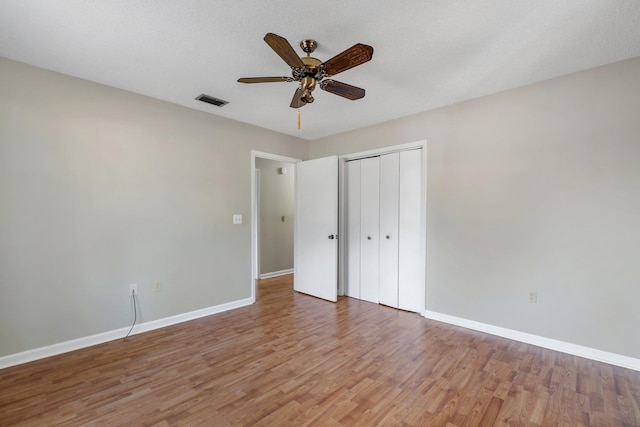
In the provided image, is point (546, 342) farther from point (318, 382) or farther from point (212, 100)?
point (212, 100)

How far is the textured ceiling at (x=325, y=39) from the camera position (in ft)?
5.54

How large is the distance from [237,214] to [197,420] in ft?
7.96

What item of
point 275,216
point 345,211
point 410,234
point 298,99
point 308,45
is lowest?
point 410,234

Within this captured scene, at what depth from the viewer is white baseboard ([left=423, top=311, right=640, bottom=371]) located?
2236 mm

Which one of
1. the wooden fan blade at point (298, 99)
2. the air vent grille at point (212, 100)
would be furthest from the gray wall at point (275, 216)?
the wooden fan blade at point (298, 99)

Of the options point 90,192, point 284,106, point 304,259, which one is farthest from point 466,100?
point 90,192

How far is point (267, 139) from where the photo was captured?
4.07m

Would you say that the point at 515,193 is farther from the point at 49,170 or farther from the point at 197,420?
the point at 49,170

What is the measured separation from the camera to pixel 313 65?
1920mm

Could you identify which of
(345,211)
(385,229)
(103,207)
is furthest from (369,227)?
(103,207)

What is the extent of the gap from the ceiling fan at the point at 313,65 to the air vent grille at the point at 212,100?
1176 mm

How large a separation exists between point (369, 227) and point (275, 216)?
7.46 ft

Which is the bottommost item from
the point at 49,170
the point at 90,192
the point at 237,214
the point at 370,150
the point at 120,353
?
the point at 120,353

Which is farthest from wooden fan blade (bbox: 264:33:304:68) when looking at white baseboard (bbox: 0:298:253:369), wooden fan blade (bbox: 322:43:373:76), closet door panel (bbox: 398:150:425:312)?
white baseboard (bbox: 0:298:253:369)
